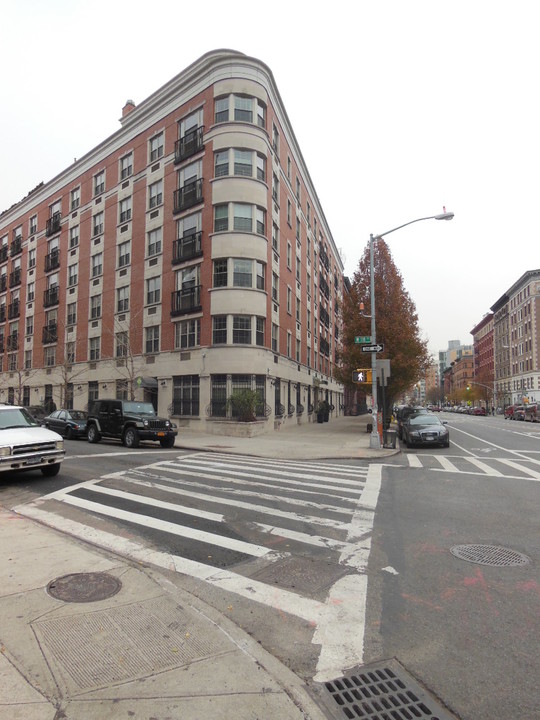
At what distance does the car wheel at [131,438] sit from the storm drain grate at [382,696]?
1594cm

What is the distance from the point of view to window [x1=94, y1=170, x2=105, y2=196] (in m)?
37.4

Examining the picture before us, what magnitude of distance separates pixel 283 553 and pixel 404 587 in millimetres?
1536

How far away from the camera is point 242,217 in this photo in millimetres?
27172

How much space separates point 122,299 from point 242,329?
1248cm

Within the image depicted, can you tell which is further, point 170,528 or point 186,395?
point 186,395

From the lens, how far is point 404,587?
4.51 metres

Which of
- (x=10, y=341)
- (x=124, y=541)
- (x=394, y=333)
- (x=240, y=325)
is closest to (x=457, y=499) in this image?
(x=124, y=541)

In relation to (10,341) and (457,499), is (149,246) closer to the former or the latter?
(10,341)

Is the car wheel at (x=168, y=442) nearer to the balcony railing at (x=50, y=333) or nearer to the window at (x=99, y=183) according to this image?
the balcony railing at (x=50, y=333)

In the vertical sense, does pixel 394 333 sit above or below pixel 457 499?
above

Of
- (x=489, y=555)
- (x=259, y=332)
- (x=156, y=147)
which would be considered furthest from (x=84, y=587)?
(x=156, y=147)

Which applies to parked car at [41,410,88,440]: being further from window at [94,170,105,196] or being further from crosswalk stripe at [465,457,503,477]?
window at [94,170,105,196]

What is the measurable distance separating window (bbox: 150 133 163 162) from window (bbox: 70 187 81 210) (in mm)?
10824

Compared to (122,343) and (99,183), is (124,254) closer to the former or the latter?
(122,343)
